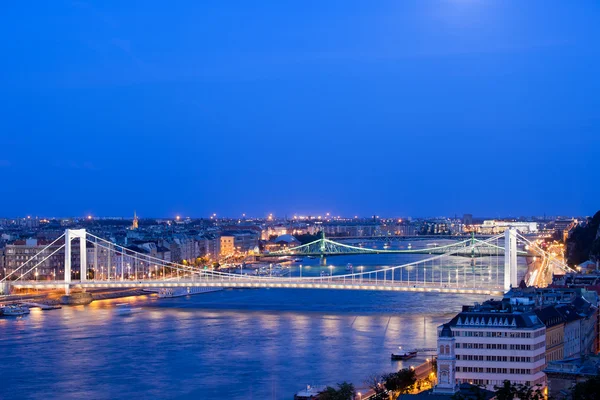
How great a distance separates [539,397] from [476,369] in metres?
2.85

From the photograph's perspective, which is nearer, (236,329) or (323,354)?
(323,354)

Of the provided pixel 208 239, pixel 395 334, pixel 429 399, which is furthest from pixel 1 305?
pixel 208 239

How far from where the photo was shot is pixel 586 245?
27.8 m

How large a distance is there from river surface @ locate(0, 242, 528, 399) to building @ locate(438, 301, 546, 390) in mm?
1502

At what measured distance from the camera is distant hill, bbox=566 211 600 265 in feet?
80.8

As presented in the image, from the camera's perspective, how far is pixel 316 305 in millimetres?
20203

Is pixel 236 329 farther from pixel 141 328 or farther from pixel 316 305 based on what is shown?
pixel 316 305

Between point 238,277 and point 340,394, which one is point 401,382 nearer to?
point 340,394

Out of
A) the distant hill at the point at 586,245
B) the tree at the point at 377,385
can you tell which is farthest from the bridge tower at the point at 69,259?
the tree at the point at 377,385

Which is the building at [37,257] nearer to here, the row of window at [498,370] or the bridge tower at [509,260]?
the bridge tower at [509,260]

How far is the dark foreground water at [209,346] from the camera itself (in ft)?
38.7

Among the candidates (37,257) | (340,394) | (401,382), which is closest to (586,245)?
(37,257)

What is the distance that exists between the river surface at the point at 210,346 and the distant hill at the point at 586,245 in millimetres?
5226

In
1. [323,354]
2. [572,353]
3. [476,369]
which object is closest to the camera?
[476,369]
